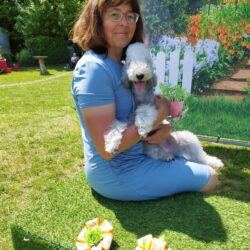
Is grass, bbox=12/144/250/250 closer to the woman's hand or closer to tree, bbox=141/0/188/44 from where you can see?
the woman's hand

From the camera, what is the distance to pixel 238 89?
347 centimetres

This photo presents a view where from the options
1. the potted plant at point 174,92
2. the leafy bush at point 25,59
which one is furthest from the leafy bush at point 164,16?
the leafy bush at point 25,59

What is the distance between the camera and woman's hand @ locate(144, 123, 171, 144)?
2.35 m

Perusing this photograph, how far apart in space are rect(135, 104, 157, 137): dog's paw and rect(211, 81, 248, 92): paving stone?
1574mm

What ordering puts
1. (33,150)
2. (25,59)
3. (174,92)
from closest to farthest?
1. (174,92)
2. (33,150)
3. (25,59)

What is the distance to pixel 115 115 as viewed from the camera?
7.19 feet

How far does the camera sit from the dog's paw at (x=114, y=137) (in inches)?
80.7

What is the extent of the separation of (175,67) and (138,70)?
5.39 feet

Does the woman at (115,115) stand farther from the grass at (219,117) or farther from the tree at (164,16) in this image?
the grass at (219,117)

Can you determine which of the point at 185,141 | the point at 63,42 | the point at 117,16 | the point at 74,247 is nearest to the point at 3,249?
the point at 74,247

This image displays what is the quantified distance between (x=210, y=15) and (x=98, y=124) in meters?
1.90

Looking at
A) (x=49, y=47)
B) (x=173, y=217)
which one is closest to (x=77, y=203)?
(x=173, y=217)

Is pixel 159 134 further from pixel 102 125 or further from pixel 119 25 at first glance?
pixel 119 25

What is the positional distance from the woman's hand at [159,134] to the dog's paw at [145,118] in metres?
0.21
